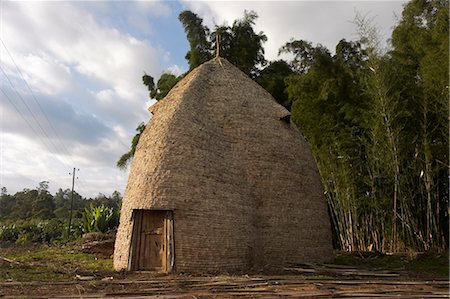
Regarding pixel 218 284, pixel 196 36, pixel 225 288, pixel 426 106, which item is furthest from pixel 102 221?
pixel 426 106

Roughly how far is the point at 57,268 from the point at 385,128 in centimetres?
1063

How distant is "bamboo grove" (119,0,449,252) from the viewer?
14.0 meters

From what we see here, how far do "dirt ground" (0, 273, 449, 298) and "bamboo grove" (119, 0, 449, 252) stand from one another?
582cm

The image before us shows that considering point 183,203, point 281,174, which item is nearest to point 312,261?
point 281,174

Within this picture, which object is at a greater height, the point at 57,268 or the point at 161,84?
the point at 161,84

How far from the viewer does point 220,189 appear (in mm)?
10945

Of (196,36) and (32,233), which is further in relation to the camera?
(32,233)

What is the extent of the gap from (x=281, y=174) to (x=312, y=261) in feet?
8.35

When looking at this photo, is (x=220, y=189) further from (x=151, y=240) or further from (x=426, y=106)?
(x=426, y=106)

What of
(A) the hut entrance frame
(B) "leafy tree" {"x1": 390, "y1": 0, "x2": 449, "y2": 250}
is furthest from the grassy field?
(B) "leafy tree" {"x1": 390, "y1": 0, "x2": 449, "y2": 250}

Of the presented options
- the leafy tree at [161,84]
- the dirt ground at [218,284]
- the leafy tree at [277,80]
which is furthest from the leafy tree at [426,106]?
the leafy tree at [161,84]

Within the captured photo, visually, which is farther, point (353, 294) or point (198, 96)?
point (198, 96)

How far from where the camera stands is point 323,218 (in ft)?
42.5

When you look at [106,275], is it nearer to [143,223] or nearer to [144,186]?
[143,223]
